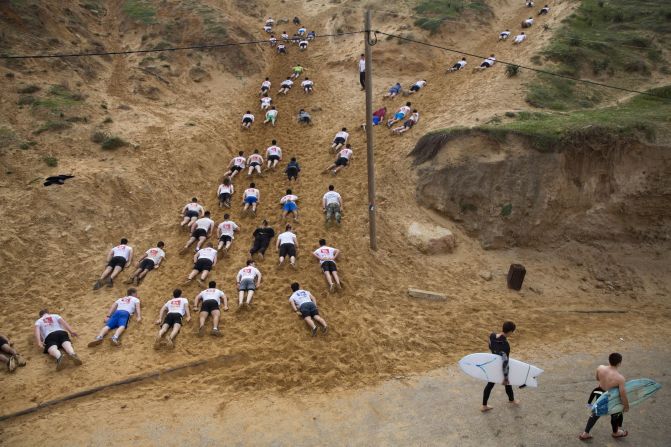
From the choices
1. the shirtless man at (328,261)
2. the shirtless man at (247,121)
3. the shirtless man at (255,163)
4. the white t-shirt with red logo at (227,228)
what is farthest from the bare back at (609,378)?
the shirtless man at (247,121)

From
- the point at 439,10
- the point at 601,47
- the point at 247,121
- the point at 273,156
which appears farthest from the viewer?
the point at 439,10

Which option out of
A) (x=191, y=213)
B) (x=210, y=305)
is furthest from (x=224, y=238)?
(x=210, y=305)

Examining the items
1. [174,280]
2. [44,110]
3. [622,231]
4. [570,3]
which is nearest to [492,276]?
[622,231]

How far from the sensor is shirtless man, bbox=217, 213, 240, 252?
13344 millimetres

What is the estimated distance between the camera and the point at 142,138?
59.0ft

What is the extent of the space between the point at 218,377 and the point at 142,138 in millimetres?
12440

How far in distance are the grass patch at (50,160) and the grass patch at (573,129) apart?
1300 cm

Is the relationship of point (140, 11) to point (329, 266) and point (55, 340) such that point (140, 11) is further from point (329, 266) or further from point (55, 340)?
point (55, 340)

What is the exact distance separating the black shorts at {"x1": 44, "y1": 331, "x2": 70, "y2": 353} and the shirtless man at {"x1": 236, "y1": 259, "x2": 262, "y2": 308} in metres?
3.91

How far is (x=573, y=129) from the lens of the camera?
48.2 feet

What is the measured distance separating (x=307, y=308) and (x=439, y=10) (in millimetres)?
27632

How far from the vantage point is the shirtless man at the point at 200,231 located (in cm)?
1350

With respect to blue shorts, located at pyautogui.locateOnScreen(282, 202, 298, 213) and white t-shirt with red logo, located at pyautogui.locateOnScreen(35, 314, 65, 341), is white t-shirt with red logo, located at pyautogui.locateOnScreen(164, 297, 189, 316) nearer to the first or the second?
white t-shirt with red logo, located at pyautogui.locateOnScreen(35, 314, 65, 341)

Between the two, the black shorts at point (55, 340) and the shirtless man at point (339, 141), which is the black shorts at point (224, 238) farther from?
the shirtless man at point (339, 141)
